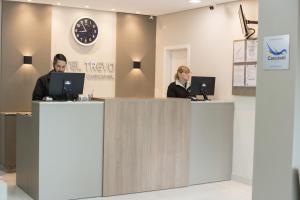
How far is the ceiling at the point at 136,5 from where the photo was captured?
7.43 m

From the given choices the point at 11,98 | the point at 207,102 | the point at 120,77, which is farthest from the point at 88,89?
the point at 207,102

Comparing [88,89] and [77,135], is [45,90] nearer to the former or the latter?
[77,135]

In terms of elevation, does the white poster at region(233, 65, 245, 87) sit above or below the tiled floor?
above

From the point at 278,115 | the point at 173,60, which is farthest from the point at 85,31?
the point at 278,115

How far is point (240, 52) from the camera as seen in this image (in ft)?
22.5

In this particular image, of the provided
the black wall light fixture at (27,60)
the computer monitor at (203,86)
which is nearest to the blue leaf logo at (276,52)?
the computer monitor at (203,86)

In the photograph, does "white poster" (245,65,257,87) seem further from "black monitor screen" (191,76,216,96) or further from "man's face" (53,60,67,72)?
"man's face" (53,60,67,72)

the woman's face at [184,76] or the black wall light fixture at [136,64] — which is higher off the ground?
the black wall light fixture at [136,64]

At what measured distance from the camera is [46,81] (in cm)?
636

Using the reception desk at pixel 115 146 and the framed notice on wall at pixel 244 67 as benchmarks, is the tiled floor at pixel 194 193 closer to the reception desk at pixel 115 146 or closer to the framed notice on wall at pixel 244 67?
the reception desk at pixel 115 146

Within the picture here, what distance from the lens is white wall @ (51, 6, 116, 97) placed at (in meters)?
8.16

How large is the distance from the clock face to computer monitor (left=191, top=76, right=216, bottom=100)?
2.52m

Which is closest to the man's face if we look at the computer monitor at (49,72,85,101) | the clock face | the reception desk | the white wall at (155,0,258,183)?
the computer monitor at (49,72,85,101)

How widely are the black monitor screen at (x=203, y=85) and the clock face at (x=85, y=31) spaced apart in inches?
99.1
